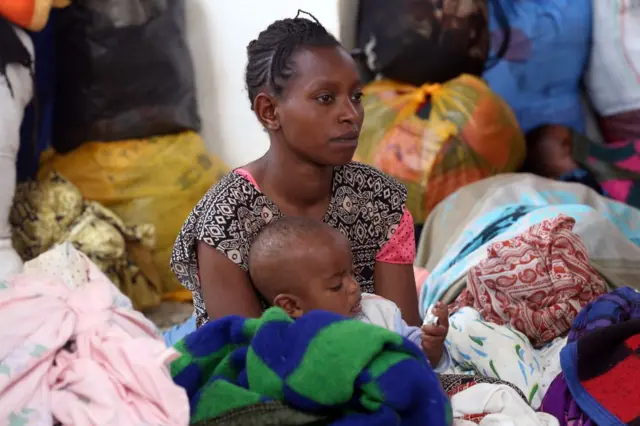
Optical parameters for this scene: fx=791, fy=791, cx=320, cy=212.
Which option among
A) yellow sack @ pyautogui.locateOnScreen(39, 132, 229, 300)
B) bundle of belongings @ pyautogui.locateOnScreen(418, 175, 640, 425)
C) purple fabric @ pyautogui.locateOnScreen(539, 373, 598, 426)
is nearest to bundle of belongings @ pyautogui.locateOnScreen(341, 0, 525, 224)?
bundle of belongings @ pyautogui.locateOnScreen(418, 175, 640, 425)

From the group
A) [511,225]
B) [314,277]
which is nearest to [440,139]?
[511,225]

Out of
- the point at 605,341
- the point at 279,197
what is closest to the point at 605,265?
the point at 605,341

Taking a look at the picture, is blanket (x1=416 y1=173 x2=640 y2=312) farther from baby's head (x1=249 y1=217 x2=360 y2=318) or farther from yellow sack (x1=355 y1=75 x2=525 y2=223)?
baby's head (x1=249 y1=217 x2=360 y2=318)

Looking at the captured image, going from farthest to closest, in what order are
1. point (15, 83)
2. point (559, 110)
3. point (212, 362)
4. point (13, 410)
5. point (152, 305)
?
point (559, 110) < point (152, 305) < point (15, 83) < point (212, 362) < point (13, 410)

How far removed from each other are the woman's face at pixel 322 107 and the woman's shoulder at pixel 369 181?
0.13m

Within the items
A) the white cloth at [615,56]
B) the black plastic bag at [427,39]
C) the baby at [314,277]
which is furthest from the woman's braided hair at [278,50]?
the white cloth at [615,56]

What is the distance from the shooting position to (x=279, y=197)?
4.29ft

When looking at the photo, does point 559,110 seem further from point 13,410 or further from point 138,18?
point 13,410

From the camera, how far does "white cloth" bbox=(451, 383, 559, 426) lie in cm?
98

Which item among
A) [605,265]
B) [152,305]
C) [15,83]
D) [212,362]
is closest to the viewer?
[212,362]

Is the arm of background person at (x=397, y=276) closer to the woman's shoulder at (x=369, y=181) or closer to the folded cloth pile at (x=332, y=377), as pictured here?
the woman's shoulder at (x=369, y=181)

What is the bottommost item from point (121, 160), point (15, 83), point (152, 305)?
point (152, 305)

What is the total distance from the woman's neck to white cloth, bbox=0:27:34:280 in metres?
0.96

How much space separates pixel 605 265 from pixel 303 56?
91 centimetres
